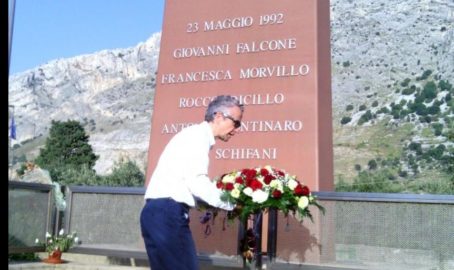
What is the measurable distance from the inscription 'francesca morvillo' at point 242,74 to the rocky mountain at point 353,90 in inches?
1642

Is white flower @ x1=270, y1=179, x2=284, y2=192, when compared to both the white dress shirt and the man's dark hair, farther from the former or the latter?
the white dress shirt

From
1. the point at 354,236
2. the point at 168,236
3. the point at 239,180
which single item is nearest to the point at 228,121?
the point at 168,236

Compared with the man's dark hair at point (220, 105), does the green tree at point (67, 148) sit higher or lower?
higher

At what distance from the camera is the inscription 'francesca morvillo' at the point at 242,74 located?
786 centimetres

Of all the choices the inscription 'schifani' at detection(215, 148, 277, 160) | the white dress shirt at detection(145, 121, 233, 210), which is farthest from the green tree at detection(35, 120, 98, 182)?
the white dress shirt at detection(145, 121, 233, 210)

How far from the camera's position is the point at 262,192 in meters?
4.84

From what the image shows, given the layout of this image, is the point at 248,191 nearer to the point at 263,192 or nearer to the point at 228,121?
the point at 263,192

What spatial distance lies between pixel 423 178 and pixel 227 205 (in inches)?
1675

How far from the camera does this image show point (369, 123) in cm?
5859

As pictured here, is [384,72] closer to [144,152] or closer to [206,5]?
[144,152]

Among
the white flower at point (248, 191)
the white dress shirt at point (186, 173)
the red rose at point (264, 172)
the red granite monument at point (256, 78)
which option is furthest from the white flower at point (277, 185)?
the red granite monument at point (256, 78)

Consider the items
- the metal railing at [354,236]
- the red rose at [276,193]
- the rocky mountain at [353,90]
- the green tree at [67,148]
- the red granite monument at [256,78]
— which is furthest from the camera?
the rocky mountain at [353,90]

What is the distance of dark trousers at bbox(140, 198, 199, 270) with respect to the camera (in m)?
2.98

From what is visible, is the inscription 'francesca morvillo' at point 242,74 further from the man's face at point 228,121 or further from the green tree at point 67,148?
the green tree at point 67,148
